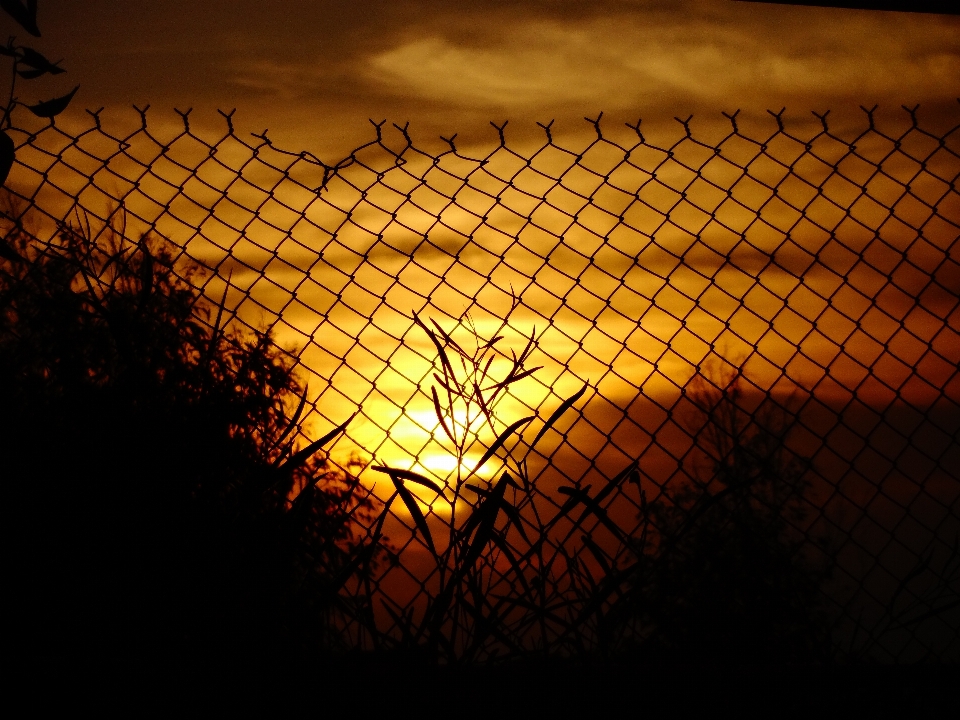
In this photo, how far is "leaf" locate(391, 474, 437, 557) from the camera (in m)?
1.70

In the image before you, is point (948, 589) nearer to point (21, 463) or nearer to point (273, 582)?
point (273, 582)

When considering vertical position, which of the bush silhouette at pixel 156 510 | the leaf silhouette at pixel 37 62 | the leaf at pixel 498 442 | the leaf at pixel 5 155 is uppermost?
the leaf silhouette at pixel 37 62

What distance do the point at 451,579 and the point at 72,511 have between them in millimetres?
695

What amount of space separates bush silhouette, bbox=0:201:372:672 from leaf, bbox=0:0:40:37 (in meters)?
0.42

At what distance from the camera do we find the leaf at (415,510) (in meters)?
1.70

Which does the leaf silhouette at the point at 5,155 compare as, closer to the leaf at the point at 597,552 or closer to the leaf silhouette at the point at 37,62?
the leaf silhouette at the point at 37,62

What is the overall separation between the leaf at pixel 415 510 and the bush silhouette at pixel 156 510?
0.32ft

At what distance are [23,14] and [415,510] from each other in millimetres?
1216

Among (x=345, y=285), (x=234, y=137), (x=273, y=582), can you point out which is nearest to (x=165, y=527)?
(x=273, y=582)

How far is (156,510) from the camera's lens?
159 centimetres

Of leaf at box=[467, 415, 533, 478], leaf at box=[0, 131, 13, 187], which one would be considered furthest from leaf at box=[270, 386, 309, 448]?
leaf at box=[0, 131, 13, 187]

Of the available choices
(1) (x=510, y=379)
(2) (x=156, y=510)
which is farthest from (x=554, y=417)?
(2) (x=156, y=510)

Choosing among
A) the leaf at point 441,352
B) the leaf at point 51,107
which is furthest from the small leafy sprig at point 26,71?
the leaf at point 441,352

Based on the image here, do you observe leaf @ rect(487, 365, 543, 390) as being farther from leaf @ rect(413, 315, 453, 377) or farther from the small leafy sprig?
the small leafy sprig
